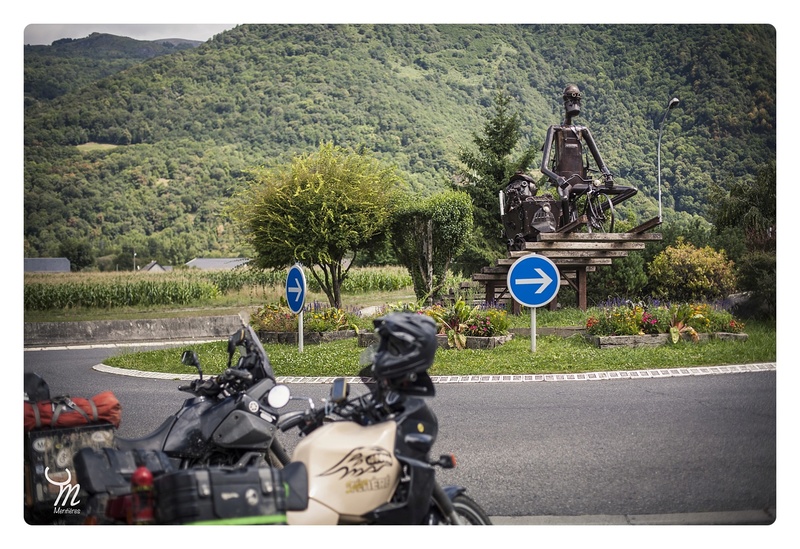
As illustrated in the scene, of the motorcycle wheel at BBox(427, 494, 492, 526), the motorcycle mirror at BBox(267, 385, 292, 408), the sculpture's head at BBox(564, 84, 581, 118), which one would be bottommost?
the motorcycle wheel at BBox(427, 494, 492, 526)

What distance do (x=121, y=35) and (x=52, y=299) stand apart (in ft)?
8.87

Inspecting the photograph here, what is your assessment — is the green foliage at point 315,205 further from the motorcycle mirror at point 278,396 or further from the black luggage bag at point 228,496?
the black luggage bag at point 228,496

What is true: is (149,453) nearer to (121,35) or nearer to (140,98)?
(121,35)

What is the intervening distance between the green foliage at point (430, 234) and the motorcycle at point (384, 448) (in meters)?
→ 10.5

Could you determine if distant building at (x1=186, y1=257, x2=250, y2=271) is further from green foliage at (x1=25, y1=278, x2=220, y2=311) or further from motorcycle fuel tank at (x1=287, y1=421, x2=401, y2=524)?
motorcycle fuel tank at (x1=287, y1=421, x2=401, y2=524)

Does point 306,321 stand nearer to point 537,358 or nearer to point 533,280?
point 537,358

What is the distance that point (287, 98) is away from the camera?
9625 millimetres

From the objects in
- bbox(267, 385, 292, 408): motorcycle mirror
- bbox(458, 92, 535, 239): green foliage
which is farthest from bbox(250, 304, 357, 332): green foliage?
bbox(267, 385, 292, 408): motorcycle mirror

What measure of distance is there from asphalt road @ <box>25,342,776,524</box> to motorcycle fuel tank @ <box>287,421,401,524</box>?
119cm

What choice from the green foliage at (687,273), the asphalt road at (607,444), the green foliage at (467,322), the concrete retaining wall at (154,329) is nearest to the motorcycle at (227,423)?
the asphalt road at (607,444)

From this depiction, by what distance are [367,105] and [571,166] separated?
3.60 metres

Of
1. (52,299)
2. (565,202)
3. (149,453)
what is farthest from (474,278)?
(149,453)

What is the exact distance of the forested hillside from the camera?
19.5 feet

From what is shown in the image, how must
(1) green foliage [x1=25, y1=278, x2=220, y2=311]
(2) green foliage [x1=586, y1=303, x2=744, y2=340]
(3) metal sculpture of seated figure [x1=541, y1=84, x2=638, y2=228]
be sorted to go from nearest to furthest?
(1) green foliage [x1=25, y1=278, x2=220, y2=311], (2) green foliage [x1=586, y1=303, x2=744, y2=340], (3) metal sculpture of seated figure [x1=541, y1=84, x2=638, y2=228]
